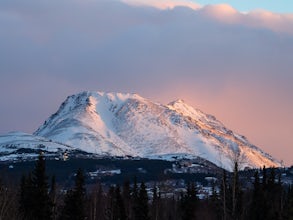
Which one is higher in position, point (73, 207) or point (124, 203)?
point (124, 203)

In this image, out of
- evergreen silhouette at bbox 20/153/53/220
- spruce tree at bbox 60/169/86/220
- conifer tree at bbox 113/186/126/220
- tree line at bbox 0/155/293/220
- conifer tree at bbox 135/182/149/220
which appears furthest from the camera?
conifer tree at bbox 135/182/149/220

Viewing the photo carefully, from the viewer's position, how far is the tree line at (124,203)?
79731 mm

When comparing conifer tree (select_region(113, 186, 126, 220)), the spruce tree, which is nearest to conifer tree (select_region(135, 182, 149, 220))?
conifer tree (select_region(113, 186, 126, 220))

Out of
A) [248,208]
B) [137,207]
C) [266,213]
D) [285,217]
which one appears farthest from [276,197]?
[285,217]

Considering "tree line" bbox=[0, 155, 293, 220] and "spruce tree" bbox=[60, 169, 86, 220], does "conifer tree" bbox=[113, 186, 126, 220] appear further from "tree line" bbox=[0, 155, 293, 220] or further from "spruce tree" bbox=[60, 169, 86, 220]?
"spruce tree" bbox=[60, 169, 86, 220]

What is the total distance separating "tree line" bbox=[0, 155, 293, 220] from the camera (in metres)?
79.7

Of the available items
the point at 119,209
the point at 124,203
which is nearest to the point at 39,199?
the point at 119,209

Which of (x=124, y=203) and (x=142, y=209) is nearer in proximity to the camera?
(x=142, y=209)

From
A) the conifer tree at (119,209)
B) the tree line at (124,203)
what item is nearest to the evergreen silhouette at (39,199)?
the tree line at (124,203)

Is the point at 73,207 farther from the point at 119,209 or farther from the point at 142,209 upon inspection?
the point at 142,209

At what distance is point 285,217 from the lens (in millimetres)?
97062

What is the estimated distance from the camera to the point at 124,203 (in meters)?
127

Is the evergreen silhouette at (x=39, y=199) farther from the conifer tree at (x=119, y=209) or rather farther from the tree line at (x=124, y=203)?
the conifer tree at (x=119, y=209)

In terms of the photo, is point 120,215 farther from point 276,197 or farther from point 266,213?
point 276,197
